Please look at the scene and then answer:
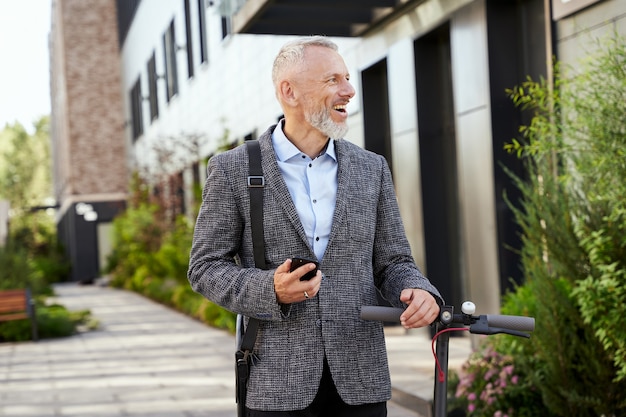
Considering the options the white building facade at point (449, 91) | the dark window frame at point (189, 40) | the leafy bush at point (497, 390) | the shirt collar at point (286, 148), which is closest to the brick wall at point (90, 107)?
the dark window frame at point (189, 40)

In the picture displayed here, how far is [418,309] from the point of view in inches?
105

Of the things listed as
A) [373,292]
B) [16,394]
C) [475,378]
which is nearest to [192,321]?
[16,394]

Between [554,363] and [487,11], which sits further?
[487,11]

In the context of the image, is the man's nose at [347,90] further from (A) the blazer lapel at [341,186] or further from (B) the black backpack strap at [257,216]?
(B) the black backpack strap at [257,216]

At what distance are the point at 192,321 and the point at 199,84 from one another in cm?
918

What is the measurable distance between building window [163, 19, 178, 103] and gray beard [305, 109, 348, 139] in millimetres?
25775

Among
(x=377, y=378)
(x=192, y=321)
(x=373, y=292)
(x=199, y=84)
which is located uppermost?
(x=199, y=84)

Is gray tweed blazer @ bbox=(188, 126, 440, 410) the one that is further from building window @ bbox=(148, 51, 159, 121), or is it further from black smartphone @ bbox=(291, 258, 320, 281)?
building window @ bbox=(148, 51, 159, 121)

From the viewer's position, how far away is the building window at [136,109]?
38.4 meters

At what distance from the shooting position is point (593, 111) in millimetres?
5180

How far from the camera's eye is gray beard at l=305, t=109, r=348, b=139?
292cm

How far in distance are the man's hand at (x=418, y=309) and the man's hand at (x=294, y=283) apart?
0.75 ft

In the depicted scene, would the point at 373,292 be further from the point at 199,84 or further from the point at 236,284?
the point at 199,84

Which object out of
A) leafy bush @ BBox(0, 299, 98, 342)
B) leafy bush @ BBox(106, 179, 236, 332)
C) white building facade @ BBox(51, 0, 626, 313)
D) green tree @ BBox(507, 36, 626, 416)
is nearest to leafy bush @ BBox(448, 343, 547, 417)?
green tree @ BBox(507, 36, 626, 416)
